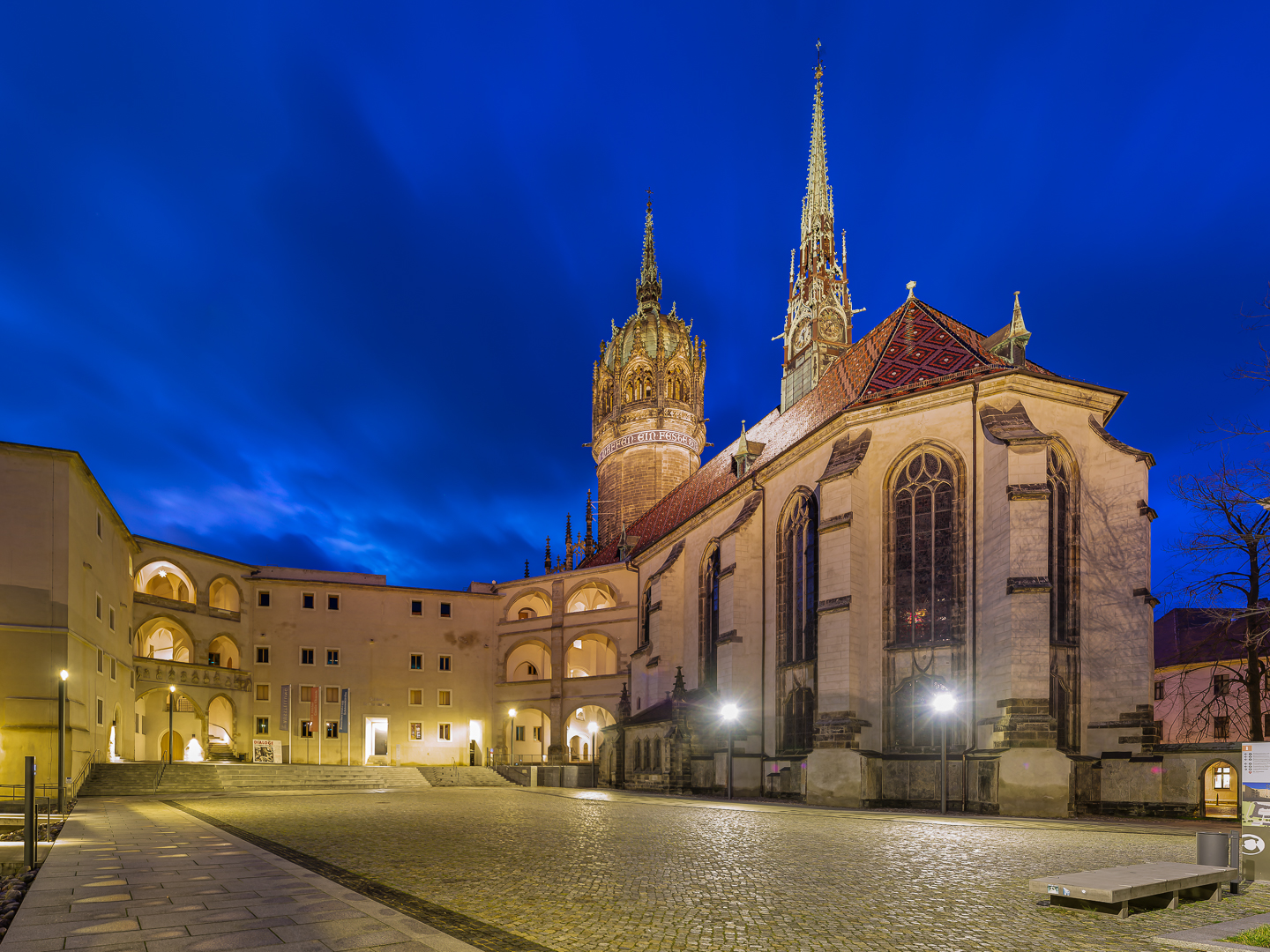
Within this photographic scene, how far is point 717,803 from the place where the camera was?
1003 inches

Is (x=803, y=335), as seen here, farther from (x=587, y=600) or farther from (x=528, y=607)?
(x=528, y=607)

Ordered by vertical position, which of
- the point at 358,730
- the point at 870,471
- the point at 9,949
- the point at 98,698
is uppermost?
the point at 870,471

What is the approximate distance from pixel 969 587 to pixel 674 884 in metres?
17.3

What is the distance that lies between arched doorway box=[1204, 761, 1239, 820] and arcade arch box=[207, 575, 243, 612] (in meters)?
45.0

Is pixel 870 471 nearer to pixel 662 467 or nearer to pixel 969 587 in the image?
pixel 969 587

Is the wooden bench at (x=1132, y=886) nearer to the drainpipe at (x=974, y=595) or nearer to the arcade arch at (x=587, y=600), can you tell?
the drainpipe at (x=974, y=595)

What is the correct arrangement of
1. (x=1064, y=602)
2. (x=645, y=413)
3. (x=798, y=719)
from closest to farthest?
(x=1064, y=602), (x=798, y=719), (x=645, y=413)

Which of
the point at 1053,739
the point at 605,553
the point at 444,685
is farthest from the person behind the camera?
the point at 605,553

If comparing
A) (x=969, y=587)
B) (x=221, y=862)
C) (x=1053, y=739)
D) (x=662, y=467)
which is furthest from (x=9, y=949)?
(x=662, y=467)

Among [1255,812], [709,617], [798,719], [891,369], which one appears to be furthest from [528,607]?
[1255,812]

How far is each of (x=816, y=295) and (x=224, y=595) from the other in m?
38.4

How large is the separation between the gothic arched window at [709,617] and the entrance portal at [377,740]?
Result: 22.7 metres

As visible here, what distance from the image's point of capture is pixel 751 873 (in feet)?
35.0

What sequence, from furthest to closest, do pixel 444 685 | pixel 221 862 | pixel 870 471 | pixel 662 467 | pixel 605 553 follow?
pixel 662 467, pixel 605 553, pixel 444 685, pixel 870 471, pixel 221 862
